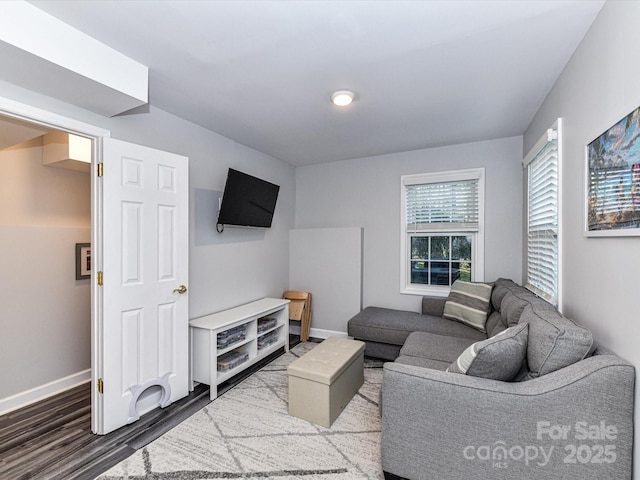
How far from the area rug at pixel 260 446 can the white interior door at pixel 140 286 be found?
0.40 m

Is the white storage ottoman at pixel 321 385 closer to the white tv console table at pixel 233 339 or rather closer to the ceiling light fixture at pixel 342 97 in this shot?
the white tv console table at pixel 233 339

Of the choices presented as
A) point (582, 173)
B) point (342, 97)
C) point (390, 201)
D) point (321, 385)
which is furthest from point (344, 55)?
point (390, 201)

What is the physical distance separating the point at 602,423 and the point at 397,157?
10.5ft

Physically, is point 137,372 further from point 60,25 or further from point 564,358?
point 564,358

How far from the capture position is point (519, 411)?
1.36 m

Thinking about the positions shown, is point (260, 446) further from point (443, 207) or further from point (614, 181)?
point (443, 207)

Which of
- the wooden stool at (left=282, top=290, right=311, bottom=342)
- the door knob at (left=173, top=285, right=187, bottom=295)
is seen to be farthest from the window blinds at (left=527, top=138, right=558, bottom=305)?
the door knob at (left=173, top=285, right=187, bottom=295)

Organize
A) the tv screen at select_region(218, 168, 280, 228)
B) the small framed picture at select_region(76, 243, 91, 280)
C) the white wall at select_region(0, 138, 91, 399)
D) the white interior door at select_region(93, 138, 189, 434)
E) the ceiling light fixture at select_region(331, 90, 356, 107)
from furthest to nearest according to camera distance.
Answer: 1. the tv screen at select_region(218, 168, 280, 228)
2. the small framed picture at select_region(76, 243, 91, 280)
3. the white wall at select_region(0, 138, 91, 399)
4. the ceiling light fixture at select_region(331, 90, 356, 107)
5. the white interior door at select_region(93, 138, 189, 434)

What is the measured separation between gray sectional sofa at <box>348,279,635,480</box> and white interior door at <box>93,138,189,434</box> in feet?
5.88

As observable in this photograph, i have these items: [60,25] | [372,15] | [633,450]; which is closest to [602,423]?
[633,450]

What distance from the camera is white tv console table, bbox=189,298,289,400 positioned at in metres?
2.65

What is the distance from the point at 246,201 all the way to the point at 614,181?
2.87 m

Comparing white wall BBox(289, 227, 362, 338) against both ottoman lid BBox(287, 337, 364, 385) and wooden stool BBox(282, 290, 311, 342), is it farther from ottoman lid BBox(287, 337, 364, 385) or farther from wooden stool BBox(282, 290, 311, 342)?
ottoman lid BBox(287, 337, 364, 385)

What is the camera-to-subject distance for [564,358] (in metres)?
1.43
